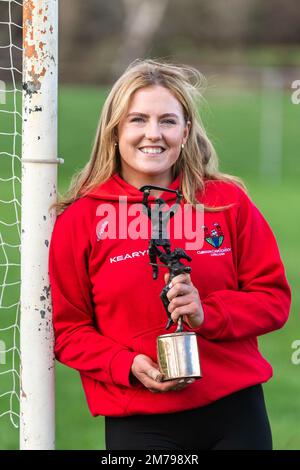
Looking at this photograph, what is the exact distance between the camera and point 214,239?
3.30 metres

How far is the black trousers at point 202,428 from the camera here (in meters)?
3.21

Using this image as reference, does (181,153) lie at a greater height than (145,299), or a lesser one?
greater

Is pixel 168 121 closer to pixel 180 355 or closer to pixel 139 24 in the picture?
pixel 180 355

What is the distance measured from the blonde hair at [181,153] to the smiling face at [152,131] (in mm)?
27

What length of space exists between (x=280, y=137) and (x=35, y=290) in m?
24.6

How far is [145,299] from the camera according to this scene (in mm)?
3227

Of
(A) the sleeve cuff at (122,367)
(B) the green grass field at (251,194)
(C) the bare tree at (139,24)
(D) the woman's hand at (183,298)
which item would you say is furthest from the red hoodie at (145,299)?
(C) the bare tree at (139,24)

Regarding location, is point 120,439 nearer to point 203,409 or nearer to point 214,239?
point 203,409

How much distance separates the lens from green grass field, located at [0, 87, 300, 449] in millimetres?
5742

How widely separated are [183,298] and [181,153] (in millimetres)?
642

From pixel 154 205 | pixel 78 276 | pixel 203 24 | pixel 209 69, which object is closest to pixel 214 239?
pixel 154 205

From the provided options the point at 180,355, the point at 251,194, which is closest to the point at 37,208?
the point at 180,355

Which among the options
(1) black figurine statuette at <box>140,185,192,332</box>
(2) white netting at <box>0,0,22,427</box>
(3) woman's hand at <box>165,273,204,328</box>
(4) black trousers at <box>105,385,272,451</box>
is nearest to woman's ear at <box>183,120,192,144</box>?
(1) black figurine statuette at <box>140,185,192,332</box>

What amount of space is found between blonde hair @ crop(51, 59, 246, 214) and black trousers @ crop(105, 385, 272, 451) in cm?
64
